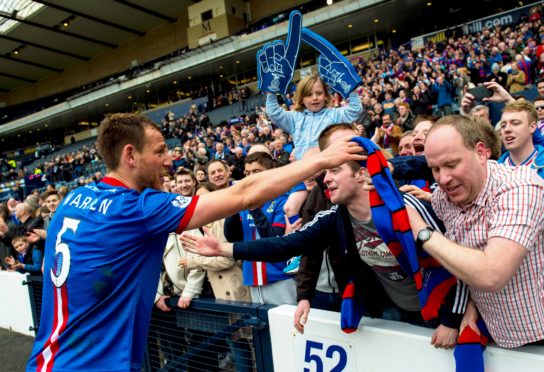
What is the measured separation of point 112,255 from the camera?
1.70m

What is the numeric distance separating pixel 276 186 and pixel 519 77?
26.7ft

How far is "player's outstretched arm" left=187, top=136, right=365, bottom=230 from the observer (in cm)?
167

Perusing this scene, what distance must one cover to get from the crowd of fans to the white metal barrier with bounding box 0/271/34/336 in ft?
0.76

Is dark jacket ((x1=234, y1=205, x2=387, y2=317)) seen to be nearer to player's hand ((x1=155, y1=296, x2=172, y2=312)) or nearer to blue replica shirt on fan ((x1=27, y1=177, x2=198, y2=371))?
blue replica shirt on fan ((x1=27, y1=177, x2=198, y2=371))

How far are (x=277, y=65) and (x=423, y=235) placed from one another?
294cm

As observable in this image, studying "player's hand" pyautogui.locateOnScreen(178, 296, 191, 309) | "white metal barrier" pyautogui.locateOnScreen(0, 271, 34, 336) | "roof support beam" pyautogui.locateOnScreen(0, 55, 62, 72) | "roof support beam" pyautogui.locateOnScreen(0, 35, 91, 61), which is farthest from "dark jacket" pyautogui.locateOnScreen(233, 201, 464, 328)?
"roof support beam" pyautogui.locateOnScreen(0, 55, 62, 72)

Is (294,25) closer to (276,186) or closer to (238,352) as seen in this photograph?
(276,186)

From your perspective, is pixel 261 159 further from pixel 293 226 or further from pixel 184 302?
pixel 184 302

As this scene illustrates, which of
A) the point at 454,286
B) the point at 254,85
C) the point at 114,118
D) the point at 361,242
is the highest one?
the point at 254,85

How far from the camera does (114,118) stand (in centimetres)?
187

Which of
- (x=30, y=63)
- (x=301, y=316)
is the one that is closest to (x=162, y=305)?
(x=301, y=316)

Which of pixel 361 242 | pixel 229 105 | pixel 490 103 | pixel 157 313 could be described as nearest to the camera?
pixel 361 242

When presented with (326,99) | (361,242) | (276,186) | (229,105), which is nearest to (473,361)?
(361,242)

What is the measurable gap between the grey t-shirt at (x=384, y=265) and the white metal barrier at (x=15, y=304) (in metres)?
4.63
